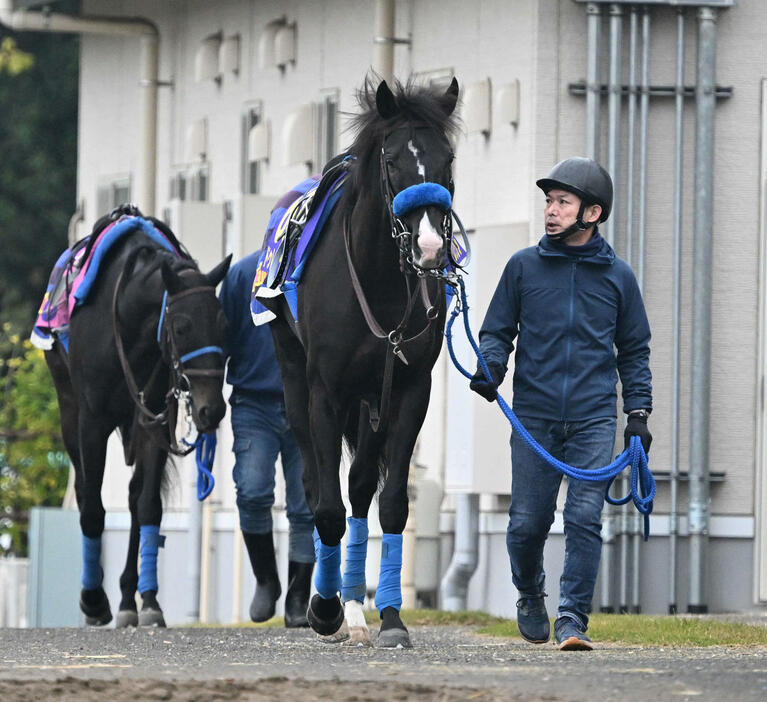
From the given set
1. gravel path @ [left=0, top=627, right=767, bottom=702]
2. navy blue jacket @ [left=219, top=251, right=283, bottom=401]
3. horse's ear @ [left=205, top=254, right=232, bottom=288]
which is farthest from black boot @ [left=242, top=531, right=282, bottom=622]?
gravel path @ [left=0, top=627, right=767, bottom=702]

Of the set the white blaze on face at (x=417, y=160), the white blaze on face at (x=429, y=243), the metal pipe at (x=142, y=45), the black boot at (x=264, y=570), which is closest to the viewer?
the white blaze on face at (x=429, y=243)

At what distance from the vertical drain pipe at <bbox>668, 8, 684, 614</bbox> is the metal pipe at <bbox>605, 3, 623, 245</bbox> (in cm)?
40

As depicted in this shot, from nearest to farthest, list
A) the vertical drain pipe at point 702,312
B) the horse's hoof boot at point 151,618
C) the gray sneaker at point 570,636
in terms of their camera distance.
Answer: the gray sneaker at point 570,636 → the horse's hoof boot at point 151,618 → the vertical drain pipe at point 702,312

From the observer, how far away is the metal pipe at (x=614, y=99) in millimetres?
14797

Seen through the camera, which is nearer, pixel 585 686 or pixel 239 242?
pixel 585 686

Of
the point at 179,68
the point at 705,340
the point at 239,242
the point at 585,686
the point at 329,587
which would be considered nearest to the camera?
the point at 585,686

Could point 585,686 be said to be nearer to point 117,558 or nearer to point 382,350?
point 382,350

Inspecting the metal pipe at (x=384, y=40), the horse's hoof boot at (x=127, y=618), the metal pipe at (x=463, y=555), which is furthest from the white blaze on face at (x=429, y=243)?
the metal pipe at (x=384, y=40)

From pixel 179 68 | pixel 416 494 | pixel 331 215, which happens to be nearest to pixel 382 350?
pixel 331 215

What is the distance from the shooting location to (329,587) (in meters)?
10.3

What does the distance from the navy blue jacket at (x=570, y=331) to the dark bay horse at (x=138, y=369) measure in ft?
9.34

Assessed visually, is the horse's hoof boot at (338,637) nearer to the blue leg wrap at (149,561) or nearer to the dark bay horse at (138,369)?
the dark bay horse at (138,369)

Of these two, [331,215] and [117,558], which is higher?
[331,215]

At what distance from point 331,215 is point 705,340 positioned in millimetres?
4934
